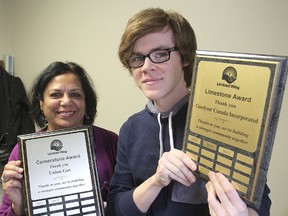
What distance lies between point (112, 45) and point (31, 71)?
114 cm

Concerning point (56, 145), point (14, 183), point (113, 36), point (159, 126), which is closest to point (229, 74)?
point (159, 126)

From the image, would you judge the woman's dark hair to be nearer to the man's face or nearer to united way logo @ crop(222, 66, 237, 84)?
the man's face

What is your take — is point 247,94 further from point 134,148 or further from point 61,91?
point 61,91

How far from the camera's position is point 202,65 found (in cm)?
68

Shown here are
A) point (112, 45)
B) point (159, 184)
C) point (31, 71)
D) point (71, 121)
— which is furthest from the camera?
point (31, 71)

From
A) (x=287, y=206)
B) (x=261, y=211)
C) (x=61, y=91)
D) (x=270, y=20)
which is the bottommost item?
(x=287, y=206)

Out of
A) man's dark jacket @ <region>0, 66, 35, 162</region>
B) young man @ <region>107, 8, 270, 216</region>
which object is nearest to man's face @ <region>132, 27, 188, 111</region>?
young man @ <region>107, 8, 270, 216</region>

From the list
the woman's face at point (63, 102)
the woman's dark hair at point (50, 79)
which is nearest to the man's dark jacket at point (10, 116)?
the woman's dark hair at point (50, 79)

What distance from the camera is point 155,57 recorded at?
0.87 metres

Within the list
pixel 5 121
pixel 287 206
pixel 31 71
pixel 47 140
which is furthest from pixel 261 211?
pixel 31 71

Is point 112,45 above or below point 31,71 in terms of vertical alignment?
above

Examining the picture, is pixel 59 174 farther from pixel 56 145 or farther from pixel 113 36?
pixel 113 36

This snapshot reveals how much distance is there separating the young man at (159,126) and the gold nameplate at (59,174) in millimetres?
98

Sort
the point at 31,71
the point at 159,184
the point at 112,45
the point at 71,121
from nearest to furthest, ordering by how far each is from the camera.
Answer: the point at 159,184, the point at 71,121, the point at 112,45, the point at 31,71
